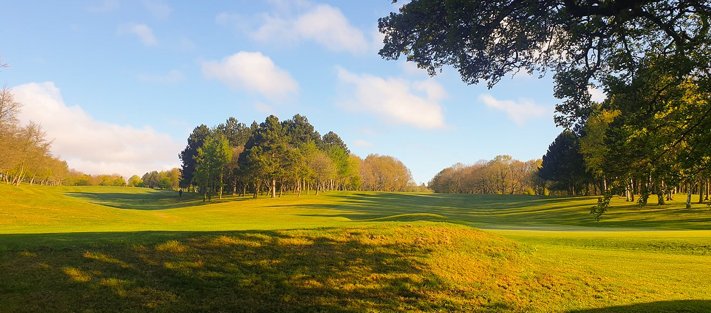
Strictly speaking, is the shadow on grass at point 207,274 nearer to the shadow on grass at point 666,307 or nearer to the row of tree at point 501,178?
the shadow on grass at point 666,307

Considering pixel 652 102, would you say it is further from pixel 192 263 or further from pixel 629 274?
pixel 192 263

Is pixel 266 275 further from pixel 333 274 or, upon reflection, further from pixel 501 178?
pixel 501 178

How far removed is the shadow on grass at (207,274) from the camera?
9727 mm

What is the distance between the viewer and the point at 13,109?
182 feet

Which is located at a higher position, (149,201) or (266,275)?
(266,275)

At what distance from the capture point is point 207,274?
11.1 metres

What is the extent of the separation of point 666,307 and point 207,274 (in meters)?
11.3

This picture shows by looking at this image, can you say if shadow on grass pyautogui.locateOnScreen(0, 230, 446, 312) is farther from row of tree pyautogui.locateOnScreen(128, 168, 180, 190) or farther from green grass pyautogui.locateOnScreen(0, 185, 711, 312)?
row of tree pyautogui.locateOnScreen(128, 168, 180, 190)

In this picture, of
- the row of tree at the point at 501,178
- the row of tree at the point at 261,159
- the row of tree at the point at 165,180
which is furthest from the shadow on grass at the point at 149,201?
the row of tree at the point at 501,178

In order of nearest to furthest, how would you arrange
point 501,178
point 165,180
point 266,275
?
1. point 266,275
2. point 501,178
3. point 165,180

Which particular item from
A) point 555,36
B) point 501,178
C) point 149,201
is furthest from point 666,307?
point 501,178

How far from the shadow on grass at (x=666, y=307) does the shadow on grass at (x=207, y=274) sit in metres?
4.24

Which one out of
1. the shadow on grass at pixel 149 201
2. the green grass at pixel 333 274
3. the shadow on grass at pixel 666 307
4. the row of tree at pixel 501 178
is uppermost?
the row of tree at pixel 501 178

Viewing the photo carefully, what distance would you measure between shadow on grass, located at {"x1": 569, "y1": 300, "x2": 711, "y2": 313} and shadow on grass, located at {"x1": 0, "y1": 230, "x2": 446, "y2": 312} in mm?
4243
